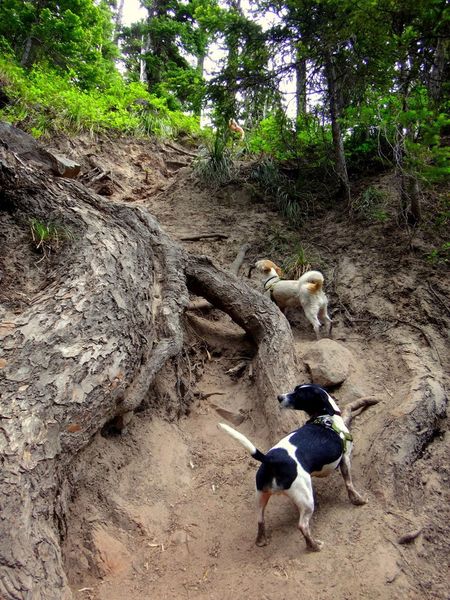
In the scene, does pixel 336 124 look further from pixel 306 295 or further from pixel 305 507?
pixel 305 507

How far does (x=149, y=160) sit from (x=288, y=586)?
9456 millimetres

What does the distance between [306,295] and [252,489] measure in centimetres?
277

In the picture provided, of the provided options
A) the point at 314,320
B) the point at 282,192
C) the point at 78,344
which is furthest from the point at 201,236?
the point at 78,344

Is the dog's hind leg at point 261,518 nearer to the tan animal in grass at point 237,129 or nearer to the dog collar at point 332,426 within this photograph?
the dog collar at point 332,426

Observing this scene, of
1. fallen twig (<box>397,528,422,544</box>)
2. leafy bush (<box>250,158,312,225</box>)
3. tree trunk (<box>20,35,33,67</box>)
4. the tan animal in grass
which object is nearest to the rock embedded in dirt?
fallen twig (<box>397,528,422,544</box>)

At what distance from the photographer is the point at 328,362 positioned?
483cm

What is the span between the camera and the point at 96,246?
14.5ft

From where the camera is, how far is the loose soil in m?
2.77

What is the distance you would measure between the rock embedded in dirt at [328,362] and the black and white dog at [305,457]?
110 cm

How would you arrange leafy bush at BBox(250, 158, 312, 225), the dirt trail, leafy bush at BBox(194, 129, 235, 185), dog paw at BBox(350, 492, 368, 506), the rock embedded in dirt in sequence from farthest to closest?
leafy bush at BBox(194, 129, 235, 185), leafy bush at BBox(250, 158, 312, 225), the rock embedded in dirt, dog paw at BBox(350, 492, 368, 506), the dirt trail

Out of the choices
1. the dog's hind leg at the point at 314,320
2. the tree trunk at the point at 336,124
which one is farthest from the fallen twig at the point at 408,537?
the tree trunk at the point at 336,124

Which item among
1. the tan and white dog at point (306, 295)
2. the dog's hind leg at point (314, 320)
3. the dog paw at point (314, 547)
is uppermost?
the tan and white dog at point (306, 295)

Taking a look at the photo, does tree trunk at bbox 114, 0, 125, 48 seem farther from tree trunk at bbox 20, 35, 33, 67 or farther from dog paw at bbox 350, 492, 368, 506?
dog paw at bbox 350, 492, 368, 506

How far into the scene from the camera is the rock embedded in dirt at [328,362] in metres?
4.72
